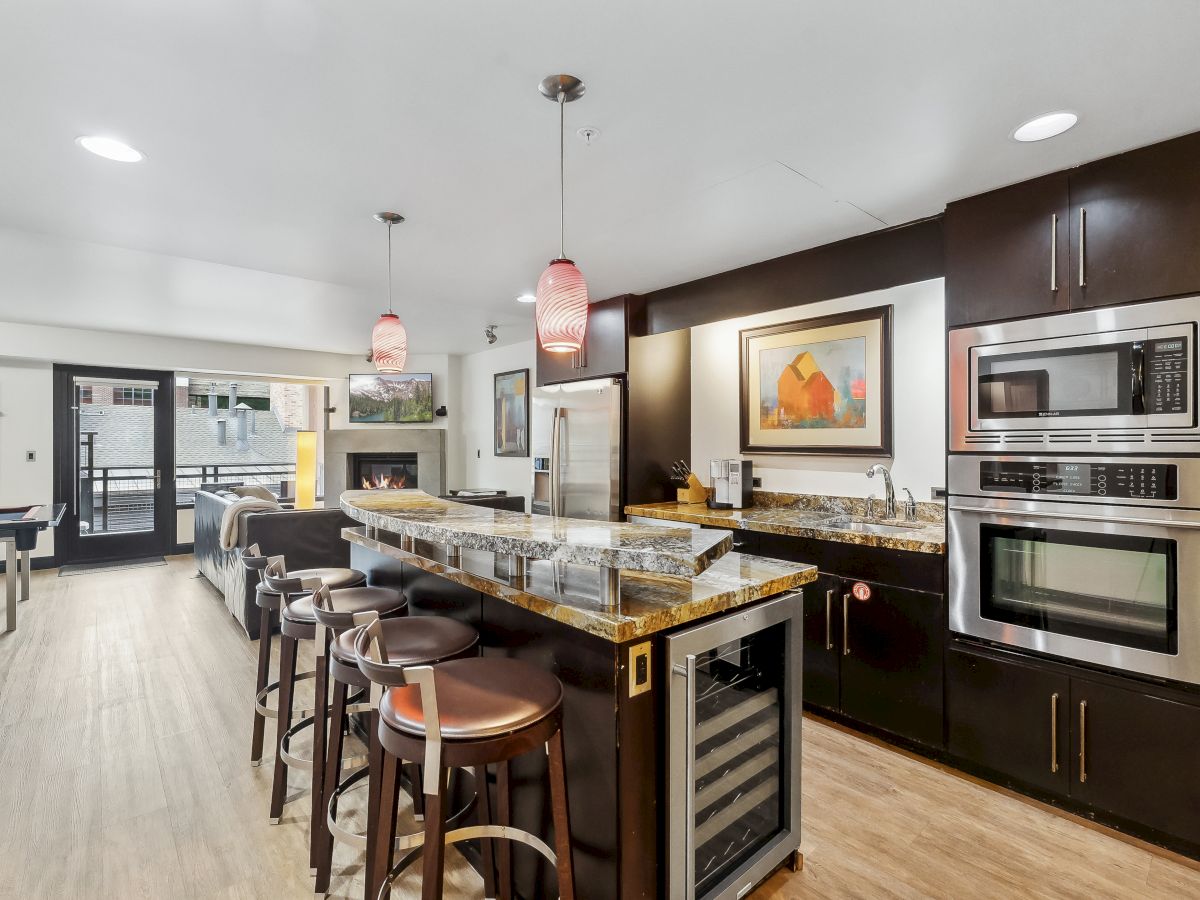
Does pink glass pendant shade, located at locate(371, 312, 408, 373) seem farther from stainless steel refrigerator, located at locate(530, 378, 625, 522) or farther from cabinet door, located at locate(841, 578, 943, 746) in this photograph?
cabinet door, located at locate(841, 578, 943, 746)

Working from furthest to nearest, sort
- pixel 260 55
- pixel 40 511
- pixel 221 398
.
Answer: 1. pixel 221 398
2. pixel 40 511
3. pixel 260 55

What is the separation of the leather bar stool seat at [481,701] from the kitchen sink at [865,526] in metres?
1.81

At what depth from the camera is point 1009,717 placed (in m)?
2.29

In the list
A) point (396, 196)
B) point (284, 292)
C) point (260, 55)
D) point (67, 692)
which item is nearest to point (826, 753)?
point (396, 196)

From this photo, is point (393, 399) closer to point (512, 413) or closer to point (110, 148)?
point (512, 413)

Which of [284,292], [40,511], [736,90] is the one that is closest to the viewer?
[736,90]

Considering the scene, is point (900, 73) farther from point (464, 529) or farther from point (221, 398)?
point (221, 398)

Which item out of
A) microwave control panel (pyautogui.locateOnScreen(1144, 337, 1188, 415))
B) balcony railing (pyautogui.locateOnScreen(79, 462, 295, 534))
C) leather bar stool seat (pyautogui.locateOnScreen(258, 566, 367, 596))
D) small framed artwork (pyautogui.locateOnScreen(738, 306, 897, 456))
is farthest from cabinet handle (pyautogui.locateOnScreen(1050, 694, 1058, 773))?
balcony railing (pyautogui.locateOnScreen(79, 462, 295, 534))

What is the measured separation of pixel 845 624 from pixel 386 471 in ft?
20.9

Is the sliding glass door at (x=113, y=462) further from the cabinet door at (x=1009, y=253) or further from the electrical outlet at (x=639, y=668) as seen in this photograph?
the cabinet door at (x=1009, y=253)

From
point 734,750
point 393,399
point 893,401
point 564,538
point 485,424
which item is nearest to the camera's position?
point 564,538

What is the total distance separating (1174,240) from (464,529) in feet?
8.06

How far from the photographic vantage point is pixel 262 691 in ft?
8.20

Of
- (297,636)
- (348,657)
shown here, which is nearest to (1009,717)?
(348,657)
